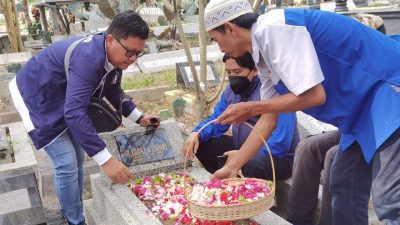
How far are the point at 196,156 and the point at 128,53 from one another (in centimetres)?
133

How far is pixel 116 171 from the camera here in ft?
10.00

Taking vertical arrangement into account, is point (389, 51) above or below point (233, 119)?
above

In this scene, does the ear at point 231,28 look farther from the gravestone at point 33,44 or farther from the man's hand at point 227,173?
the gravestone at point 33,44

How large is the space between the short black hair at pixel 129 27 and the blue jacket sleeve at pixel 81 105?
243mm

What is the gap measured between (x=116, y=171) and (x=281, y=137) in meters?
1.22

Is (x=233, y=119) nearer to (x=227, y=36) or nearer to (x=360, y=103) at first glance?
(x=227, y=36)

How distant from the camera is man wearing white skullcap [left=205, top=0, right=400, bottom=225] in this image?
207 centimetres

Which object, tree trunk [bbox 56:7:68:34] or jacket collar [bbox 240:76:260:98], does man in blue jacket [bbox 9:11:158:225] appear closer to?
jacket collar [bbox 240:76:260:98]

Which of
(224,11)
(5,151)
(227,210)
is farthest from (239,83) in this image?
(5,151)

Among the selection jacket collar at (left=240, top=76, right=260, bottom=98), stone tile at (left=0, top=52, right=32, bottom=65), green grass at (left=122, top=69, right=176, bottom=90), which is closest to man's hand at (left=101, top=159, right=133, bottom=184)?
jacket collar at (left=240, top=76, right=260, bottom=98)

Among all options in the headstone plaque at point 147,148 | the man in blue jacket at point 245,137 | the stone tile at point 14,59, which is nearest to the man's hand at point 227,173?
the man in blue jacket at point 245,137

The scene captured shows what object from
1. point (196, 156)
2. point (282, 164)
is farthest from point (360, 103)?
point (196, 156)

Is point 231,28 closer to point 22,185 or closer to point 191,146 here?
point 191,146

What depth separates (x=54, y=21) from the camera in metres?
18.4
